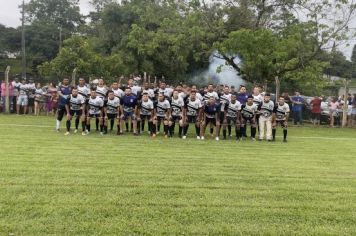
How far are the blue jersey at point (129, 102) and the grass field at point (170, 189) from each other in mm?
3372

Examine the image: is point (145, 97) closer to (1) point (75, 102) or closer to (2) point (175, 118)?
(2) point (175, 118)

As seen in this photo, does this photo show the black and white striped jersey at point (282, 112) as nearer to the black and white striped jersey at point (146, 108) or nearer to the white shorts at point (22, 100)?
the black and white striped jersey at point (146, 108)

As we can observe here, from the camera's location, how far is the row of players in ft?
57.7

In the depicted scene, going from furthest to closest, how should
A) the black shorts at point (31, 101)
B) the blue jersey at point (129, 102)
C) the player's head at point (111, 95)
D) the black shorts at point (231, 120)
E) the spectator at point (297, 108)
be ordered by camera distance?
the spectator at point (297, 108) → the black shorts at point (31, 101) → the black shorts at point (231, 120) → the blue jersey at point (129, 102) → the player's head at point (111, 95)

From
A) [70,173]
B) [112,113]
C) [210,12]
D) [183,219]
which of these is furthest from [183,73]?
[183,219]

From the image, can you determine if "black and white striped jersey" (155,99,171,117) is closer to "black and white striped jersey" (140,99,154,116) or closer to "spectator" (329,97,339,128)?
"black and white striped jersey" (140,99,154,116)

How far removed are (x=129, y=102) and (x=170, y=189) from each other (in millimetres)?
9647

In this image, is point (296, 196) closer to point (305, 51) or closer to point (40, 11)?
point (305, 51)

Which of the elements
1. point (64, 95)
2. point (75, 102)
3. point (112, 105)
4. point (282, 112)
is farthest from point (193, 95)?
point (64, 95)

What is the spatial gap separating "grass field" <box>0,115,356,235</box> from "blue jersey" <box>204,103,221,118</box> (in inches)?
123

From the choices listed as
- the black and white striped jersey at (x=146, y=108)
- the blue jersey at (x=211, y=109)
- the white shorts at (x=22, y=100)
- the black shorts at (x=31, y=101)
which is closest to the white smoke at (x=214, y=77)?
the black shorts at (x=31, y=101)

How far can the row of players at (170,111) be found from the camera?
1758 centimetres

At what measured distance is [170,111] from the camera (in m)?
17.8

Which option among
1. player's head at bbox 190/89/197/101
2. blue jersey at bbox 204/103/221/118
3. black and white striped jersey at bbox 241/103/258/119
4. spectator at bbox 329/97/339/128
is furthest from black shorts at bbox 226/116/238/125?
spectator at bbox 329/97/339/128
